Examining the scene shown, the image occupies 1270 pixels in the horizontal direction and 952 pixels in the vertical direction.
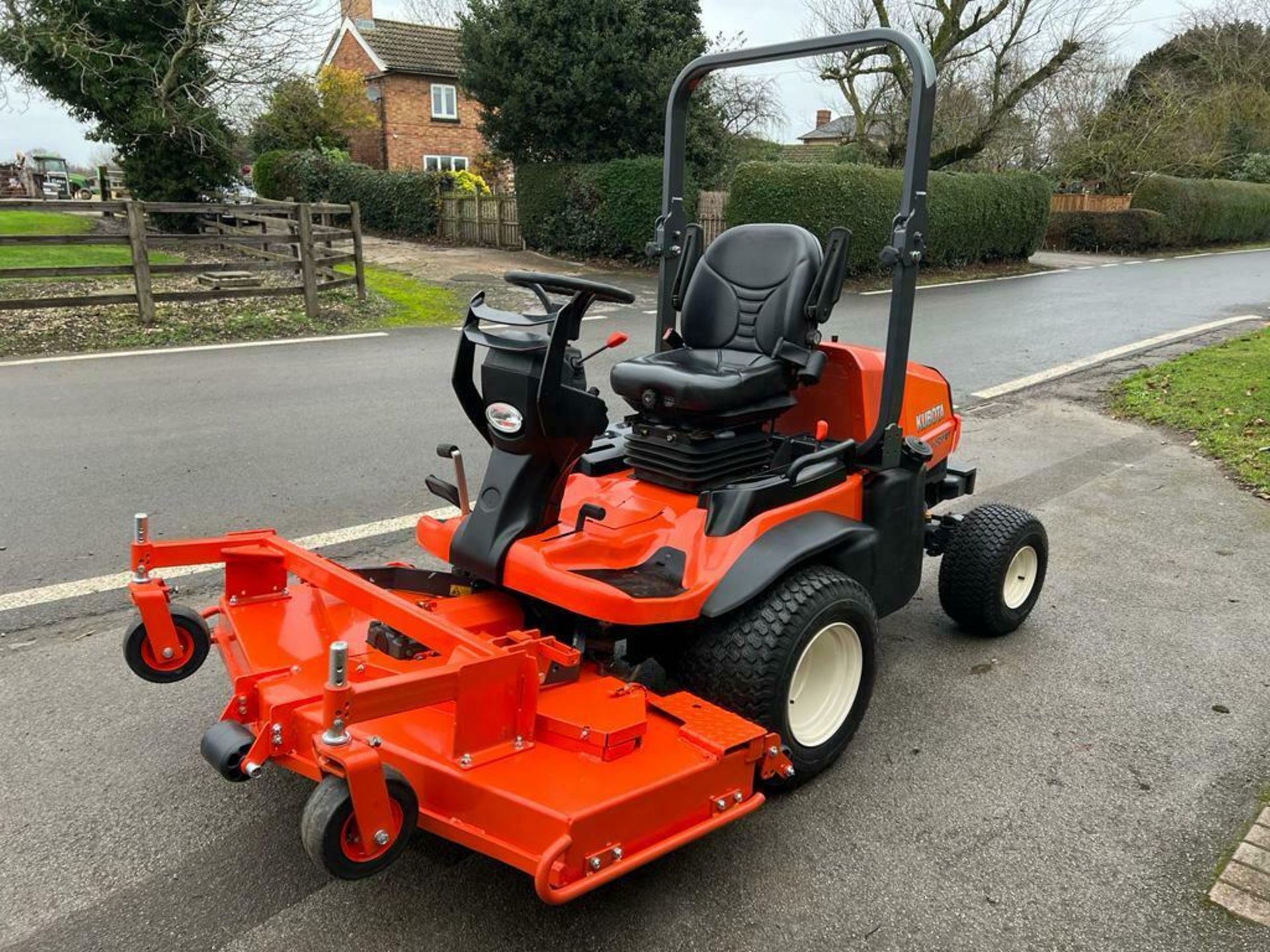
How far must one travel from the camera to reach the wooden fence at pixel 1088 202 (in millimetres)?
29628

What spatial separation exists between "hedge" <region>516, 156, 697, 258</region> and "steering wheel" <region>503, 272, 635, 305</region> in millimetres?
14058

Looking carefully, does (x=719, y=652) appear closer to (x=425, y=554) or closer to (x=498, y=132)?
(x=425, y=554)

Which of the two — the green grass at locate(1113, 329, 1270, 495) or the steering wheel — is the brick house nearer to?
the green grass at locate(1113, 329, 1270, 495)

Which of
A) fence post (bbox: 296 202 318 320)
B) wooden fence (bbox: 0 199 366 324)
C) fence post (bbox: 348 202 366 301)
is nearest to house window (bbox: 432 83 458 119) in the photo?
wooden fence (bbox: 0 199 366 324)

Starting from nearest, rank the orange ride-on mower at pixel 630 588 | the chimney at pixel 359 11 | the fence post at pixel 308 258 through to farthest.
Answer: the orange ride-on mower at pixel 630 588 < the fence post at pixel 308 258 < the chimney at pixel 359 11

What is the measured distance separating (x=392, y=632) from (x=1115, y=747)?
7.68 ft

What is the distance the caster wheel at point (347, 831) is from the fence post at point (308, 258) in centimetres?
1029

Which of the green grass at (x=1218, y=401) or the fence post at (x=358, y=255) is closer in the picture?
the green grass at (x=1218, y=401)

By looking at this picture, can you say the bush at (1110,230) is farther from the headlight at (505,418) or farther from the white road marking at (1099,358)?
the headlight at (505,418)

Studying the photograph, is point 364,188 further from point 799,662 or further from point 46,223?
point 799,662

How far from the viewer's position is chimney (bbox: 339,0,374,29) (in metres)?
32.7

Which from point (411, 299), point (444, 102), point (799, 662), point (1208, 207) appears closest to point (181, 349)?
point (411, 299)

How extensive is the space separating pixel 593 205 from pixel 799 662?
53.8 feet

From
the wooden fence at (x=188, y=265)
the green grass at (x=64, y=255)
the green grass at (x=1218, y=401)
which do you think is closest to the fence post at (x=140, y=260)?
the wooden fence at (x=188, y=265)
